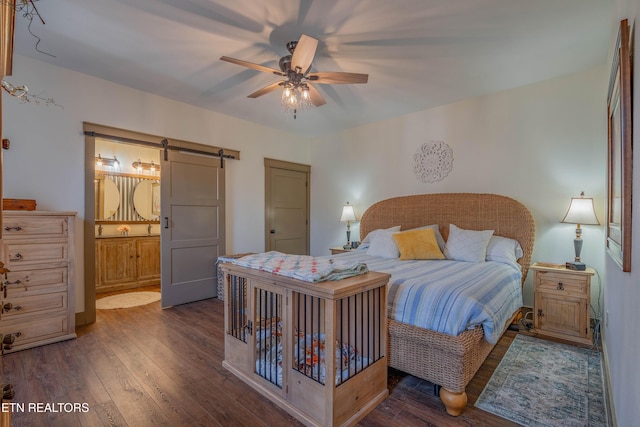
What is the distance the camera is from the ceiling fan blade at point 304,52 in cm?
218

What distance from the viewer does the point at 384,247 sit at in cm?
366

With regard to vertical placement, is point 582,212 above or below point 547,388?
above

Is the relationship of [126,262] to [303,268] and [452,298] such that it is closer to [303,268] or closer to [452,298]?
[303,268]

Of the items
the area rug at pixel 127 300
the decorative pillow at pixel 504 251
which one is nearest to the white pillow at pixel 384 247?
the decorative pillow at pixel 504 251

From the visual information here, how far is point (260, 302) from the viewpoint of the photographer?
6.97 ft

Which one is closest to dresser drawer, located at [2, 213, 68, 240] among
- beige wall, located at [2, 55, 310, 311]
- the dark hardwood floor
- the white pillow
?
beige wall, located at [2, 55, 310, 311]

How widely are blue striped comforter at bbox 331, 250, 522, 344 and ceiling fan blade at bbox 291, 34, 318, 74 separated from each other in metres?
1.81

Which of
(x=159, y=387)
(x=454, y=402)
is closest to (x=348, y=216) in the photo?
(x=454, y=402)

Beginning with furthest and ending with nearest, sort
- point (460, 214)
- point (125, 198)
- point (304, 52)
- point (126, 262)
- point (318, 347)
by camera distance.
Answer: point (125, 198) < point (126, 262) < point (460, 214) < point (304, 52) < point (318, 347)

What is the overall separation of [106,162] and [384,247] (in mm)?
4616

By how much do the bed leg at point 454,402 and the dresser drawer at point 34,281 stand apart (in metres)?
3.33

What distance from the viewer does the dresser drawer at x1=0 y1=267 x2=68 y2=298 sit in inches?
104

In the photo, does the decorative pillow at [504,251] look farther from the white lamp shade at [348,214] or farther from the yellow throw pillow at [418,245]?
the white lamp shade at [348,214]

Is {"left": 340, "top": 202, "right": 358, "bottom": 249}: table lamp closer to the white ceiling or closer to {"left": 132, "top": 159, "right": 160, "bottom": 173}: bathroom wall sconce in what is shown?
the white ceiling
